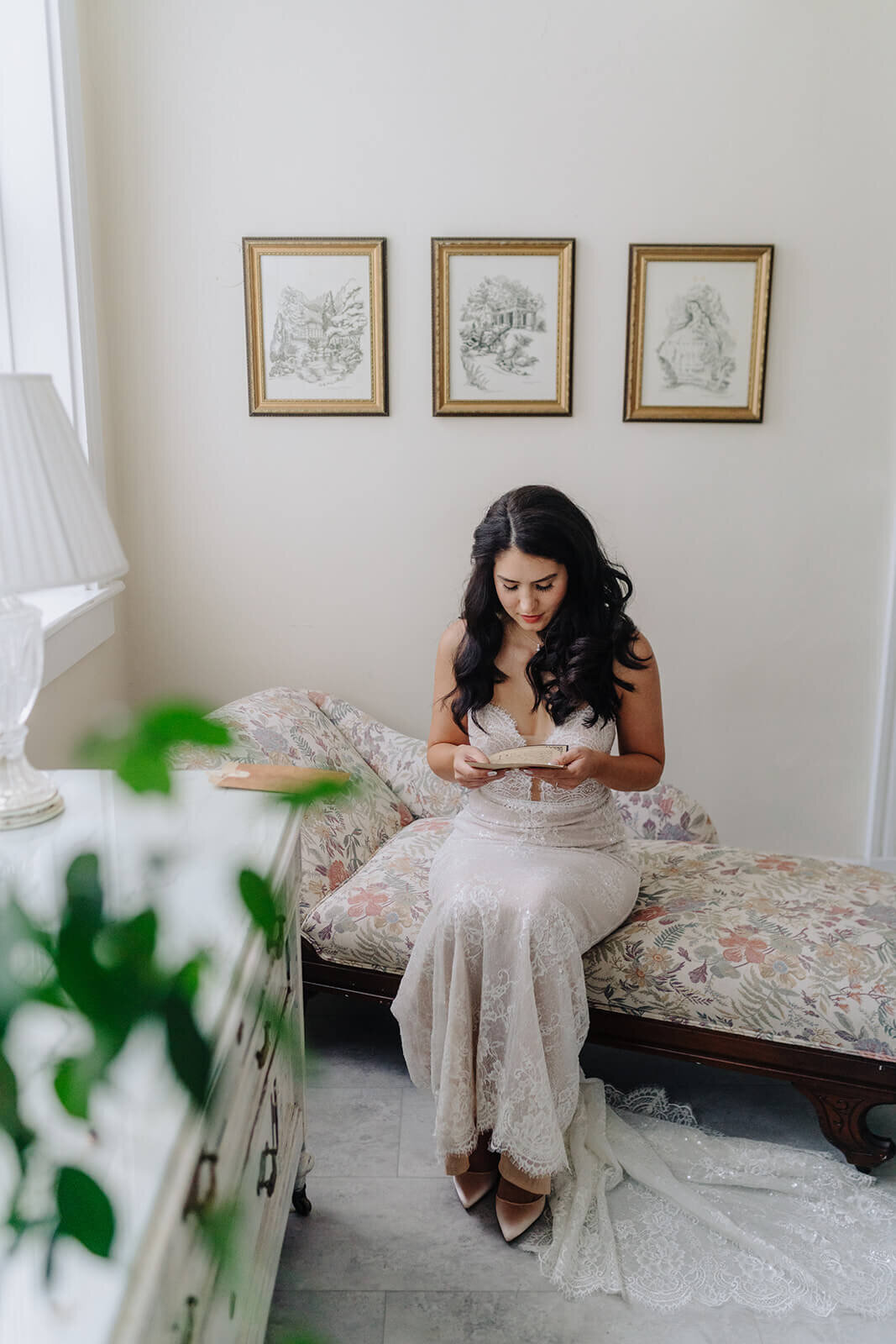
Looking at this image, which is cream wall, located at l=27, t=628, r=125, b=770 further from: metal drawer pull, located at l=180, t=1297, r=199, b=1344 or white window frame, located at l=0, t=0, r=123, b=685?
metal drawer pull, located at l=180, t=1297, r=199, b=1344

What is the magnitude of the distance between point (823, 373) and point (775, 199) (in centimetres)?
49

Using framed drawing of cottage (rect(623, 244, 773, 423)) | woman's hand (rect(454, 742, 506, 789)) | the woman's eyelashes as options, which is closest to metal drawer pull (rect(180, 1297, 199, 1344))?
woman's hand (rect(454, 742, 506, 789))

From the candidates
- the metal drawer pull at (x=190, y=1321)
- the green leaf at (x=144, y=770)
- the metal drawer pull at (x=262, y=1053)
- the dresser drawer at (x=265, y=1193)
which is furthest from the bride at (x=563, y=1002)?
the green leaf at (x=144, y=770)

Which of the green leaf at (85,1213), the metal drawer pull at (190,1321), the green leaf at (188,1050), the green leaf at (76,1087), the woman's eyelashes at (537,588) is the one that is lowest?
the metal drawer pull at (190,1321)

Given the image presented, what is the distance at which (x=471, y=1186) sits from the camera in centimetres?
196

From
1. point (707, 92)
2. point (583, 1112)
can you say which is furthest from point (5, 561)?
point (707, 92)

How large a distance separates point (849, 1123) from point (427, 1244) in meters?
0.82

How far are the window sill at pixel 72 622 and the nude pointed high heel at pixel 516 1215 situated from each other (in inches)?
55.9

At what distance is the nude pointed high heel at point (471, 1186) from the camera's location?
Result: 1954 mm

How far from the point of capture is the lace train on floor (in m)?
1.77

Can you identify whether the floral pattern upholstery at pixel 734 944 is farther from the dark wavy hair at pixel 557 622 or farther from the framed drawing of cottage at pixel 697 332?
the framed drawing of cottage at pixel 697 332

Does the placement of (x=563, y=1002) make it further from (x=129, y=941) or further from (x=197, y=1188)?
(x=129, y=941)

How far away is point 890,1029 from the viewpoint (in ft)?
6.43

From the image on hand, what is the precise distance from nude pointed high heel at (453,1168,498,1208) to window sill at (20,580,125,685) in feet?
4.39
